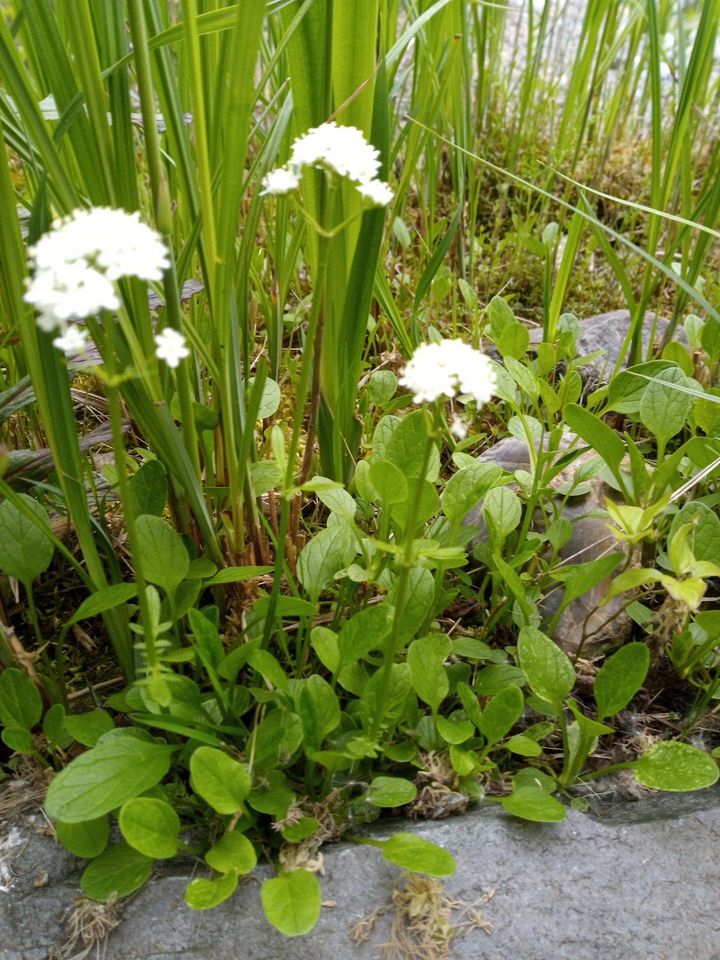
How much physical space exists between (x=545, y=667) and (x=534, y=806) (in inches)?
5.6

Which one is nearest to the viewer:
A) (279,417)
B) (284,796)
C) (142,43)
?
(142,43)

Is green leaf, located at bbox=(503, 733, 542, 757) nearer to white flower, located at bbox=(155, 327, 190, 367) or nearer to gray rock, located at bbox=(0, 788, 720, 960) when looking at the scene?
gray rock, located at bbox=(0, 788, 720, 960)

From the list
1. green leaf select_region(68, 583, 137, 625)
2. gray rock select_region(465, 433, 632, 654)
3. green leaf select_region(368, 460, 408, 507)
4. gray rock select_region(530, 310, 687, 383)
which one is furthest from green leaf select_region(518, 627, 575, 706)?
gray rock select_region(530, 310, 687, 383)

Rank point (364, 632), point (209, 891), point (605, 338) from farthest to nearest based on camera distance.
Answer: point (605, 338) < point (364, 632) < point (209, 891)

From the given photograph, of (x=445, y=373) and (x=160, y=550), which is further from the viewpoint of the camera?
(x=160, y=550)

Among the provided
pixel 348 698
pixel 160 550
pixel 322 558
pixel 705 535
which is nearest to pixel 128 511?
pixel 160 550

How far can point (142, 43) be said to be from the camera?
26.1 inches

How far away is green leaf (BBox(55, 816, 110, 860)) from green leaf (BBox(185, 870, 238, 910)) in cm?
11

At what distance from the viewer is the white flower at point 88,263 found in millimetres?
496

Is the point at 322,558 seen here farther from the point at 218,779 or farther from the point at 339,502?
the point at 218,779

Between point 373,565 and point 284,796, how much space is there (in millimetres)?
275

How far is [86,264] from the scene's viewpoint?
0.52m

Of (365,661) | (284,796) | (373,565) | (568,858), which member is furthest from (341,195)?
(568,858)

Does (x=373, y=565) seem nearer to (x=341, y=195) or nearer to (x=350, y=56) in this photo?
(x=341, y=195)
